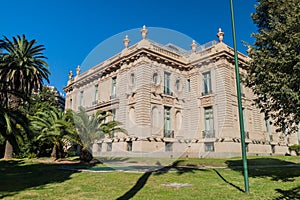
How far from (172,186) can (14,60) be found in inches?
933

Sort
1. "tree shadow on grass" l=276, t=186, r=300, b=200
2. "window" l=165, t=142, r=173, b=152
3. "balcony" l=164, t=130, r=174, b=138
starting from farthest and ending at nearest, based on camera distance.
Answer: "tree shadow on grass" l=276, t=186, r=300, b=200 < "balcony" l=164, t=130, r=174, b=138 < "window" l=165, t=142, r=173, b=152

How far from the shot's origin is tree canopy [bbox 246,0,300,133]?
9.11 m

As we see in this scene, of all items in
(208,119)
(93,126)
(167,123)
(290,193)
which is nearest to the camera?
(167,123)

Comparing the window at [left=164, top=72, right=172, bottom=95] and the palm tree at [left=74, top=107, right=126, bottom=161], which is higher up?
the window at [left=164, top=72, right=172, bottom=95]

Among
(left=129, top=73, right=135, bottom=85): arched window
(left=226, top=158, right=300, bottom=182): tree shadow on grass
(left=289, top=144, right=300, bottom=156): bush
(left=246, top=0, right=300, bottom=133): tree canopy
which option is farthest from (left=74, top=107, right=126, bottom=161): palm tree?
(left=289, top=144, right=300, bottom=156): bush

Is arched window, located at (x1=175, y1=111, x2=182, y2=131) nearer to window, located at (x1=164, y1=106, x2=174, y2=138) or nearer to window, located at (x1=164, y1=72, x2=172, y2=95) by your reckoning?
window, located at (x1=164, y1=106, x2=174, y2=138)

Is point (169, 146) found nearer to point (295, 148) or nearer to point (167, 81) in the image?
point (167, 81)

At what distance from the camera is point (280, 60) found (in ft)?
30.9

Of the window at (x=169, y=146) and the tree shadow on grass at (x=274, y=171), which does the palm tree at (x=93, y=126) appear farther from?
the tree shadow on grass at (x=274, y=171)

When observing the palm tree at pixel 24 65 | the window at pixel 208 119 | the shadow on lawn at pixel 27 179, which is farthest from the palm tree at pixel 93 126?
the palm tree at pixel 24 65

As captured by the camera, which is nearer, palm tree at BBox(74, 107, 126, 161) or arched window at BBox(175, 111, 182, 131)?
arched window at BBox(175, 111, 182, 131)

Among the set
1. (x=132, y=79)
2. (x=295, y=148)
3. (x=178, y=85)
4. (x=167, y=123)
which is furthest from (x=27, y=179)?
(x=295, y=148)

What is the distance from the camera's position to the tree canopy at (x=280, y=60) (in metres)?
9.11

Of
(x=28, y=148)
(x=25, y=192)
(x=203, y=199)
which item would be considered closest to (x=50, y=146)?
(x=28, y=148)
